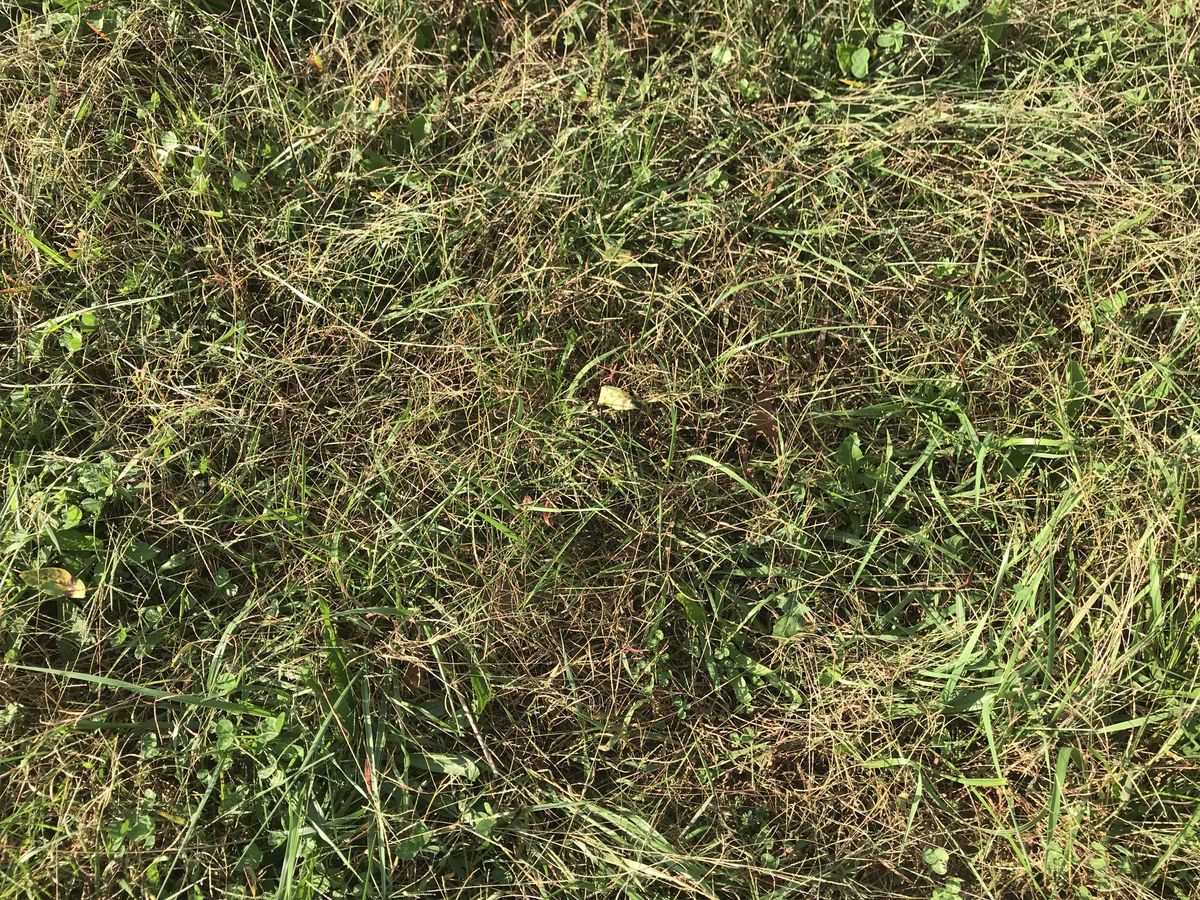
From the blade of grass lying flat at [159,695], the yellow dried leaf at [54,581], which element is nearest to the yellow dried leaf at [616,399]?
the blade of grass lying flat at [159,695]

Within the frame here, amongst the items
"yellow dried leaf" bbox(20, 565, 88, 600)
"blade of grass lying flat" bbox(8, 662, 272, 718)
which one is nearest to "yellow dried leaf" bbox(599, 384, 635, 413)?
"blade of grass lying flat" bbox(8, 662, 272, 718)

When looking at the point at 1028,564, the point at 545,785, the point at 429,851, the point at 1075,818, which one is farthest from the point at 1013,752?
the point at 429,851

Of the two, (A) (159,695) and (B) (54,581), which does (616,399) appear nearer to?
(A) (159,695)

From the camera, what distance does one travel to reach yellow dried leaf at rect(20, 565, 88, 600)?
1.83 metres

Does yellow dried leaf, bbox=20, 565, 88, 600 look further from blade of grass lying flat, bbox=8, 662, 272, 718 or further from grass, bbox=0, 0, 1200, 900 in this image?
blade of grass lying flat, bbox=8, 662, 272, 718

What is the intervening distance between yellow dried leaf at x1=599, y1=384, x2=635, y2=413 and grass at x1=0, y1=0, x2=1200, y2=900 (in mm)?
42

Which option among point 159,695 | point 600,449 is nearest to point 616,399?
point 600,449

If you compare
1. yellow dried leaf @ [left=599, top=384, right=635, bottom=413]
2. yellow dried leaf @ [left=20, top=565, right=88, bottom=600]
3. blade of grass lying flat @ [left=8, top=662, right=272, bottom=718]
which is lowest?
blade of grass lying flat @ [left=8, top=662, right=272, bottom=718]

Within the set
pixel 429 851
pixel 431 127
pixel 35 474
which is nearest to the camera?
pixel 429 851

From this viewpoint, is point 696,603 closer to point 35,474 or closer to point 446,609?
point 446,609

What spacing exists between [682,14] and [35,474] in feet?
6.43

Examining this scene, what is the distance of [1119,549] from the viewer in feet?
6.45

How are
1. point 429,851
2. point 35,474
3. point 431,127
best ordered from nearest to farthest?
point 429,851, point 35,474, point 431,127

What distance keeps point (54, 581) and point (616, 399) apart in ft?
4.38
